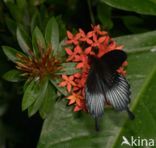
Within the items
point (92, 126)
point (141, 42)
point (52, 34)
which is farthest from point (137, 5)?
point (92, 126)

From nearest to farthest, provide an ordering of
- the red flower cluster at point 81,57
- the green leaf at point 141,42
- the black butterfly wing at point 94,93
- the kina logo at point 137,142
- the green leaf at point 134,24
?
the black butterfly wing at point 94,93 → the red flower cluster at point 81,57 → the kina logo at point 137,142 → the green leaf at point 141,42 → the green leaf at point 134,24

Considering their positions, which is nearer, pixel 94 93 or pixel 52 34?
pixel 94 93

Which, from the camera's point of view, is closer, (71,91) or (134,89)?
(71,91)

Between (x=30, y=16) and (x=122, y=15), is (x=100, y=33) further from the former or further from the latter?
(x=122, y=15)

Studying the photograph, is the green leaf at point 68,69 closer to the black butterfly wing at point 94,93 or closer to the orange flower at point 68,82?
the orange flower at point 68,82

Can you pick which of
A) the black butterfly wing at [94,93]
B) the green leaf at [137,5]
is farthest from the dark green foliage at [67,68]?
the black butterfly wing at [94,93]

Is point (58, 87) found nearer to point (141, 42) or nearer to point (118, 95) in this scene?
point (118, 95)

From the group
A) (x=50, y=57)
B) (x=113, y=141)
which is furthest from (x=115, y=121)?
(x=50, y=57)
